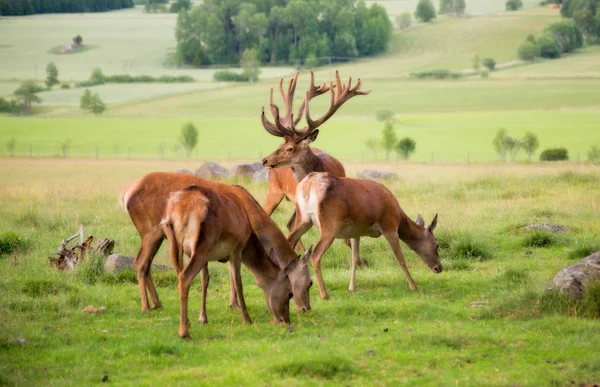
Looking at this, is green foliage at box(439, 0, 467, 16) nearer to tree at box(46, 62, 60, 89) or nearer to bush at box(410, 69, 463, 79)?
bush at box(410, 69, 463, 79)

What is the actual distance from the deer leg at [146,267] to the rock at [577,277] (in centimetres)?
495

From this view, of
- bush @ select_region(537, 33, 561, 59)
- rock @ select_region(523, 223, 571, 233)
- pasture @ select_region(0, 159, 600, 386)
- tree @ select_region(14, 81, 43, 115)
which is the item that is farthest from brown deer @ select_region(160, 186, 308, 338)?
bush @ select_region(537, 33, 561, 59)

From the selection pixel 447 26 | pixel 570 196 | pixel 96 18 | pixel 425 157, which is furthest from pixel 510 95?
pixel 96 18

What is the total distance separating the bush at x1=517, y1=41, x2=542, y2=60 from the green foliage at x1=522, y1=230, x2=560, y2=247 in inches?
4519

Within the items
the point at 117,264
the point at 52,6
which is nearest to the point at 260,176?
the point at 117,264

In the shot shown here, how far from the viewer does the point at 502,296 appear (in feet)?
37.9

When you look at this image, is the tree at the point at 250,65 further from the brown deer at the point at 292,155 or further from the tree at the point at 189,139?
the brown deer at the point at 292,155

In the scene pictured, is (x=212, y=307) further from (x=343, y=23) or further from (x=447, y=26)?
(x=447, y=26)

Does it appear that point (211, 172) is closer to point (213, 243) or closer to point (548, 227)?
point (548, 227)

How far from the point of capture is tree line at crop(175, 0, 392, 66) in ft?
456

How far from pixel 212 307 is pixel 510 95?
8973cm

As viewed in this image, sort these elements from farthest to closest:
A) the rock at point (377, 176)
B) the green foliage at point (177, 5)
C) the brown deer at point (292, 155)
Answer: the green foliage at point (177, 5) < the rock at point (377, 176) < the brown deer at point (292, 155)

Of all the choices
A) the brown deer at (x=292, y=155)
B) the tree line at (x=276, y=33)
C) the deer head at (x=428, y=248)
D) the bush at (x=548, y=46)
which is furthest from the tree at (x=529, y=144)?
the tree line at (x=276, y=33)

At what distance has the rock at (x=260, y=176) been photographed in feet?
97.3
